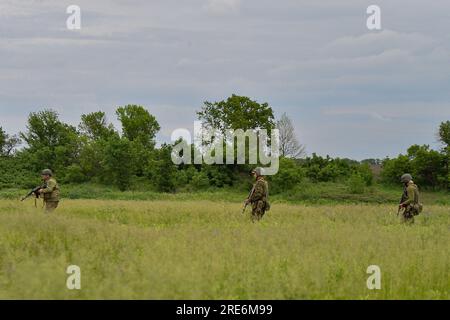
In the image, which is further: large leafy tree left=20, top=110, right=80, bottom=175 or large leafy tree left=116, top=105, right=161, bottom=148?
large leafy tree left=116, top=105, right=161, bottom=148

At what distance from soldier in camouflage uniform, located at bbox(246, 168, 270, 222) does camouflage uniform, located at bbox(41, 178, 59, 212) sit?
516 centimetres

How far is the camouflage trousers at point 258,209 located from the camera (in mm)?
16266

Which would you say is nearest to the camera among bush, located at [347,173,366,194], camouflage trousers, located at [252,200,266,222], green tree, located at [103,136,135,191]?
camouflage trousers, located at [252,200,266,222]

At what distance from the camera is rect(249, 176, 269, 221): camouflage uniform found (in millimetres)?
15945

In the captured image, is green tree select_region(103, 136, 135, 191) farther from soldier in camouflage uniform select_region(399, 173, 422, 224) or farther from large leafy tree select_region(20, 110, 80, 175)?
soldier in camouflage uniform select_region(399, 173, 422, 224)

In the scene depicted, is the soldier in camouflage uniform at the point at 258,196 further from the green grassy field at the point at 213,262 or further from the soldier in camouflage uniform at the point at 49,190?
the soldier in camouflage uniform at the point at 49,190

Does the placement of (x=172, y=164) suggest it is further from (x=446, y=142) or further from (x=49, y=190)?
(x=49, y=190)

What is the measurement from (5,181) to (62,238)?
40124 mm

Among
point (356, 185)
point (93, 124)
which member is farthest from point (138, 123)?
point (356, 185)

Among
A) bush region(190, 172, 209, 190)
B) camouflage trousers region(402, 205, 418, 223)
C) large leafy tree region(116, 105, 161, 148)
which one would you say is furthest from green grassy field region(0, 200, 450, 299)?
large leafy tree region(116, 105, 161, 148)

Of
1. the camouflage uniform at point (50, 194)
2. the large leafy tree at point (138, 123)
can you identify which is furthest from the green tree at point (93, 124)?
the camouflage uniform at point (50, 194)

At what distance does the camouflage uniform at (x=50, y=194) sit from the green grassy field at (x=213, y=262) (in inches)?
143
